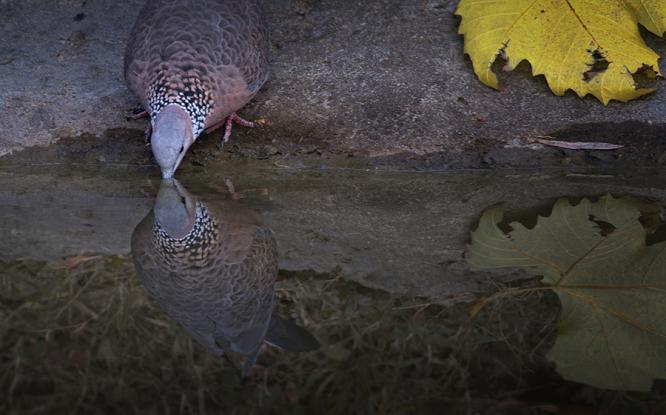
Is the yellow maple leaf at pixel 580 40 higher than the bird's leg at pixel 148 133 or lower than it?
higher

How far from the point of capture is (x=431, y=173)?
4.12 meters

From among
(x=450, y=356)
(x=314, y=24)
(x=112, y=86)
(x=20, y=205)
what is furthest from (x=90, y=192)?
(x=450, y=356)

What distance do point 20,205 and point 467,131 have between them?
2.07m

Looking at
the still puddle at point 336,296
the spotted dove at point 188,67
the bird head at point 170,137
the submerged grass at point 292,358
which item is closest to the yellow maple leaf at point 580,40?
the still puddle at point 336,296

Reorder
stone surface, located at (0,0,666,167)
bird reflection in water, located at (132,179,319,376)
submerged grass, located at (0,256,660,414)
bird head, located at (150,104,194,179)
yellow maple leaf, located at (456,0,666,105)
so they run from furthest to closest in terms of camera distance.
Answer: stone surface, located at (0,0,666,167) < yellow maple leaf, located at (456,0,666,105) < bird head, located at (150,104,194,179) < bird reflection in water, located at (132,179,319,376) < submerged grass, located at (0,256,660,414)

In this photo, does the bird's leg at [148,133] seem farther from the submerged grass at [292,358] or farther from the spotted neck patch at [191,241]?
the submerged grass at [292,358]

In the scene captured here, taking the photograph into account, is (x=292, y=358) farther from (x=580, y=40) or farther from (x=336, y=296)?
(x=580, y=40)

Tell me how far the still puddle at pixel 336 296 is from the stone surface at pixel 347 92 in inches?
11.5

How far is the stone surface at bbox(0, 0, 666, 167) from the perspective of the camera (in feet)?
13.7

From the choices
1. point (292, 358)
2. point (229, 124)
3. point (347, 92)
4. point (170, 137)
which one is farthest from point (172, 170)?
point (292, 358)

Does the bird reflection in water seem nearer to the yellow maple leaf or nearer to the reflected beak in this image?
the reflected beak

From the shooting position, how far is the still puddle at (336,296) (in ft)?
7.16

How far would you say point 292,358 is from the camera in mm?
2365

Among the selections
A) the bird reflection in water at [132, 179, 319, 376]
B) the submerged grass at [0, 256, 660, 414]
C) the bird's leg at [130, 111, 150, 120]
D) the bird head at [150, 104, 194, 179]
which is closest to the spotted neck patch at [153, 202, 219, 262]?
the bird reflection in water at [132, 179, 319, 376]
